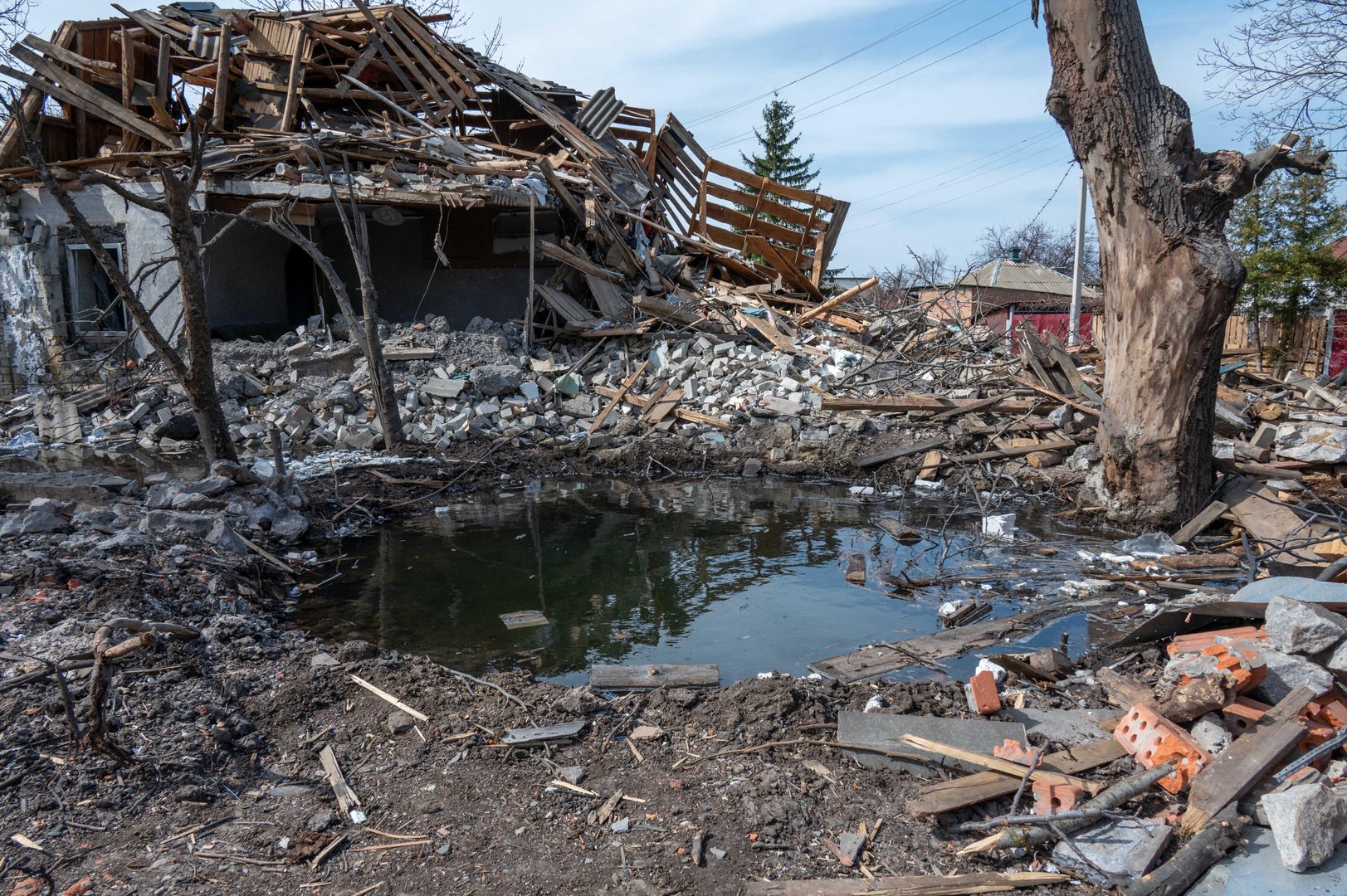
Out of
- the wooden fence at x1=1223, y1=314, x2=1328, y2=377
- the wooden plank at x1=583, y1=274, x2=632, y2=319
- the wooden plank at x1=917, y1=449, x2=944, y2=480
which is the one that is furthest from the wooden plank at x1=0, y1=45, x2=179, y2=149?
the wooden fence at x1=1223, y1=314, x2=1328, y2=377

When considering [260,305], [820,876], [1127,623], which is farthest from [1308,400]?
[260,305]

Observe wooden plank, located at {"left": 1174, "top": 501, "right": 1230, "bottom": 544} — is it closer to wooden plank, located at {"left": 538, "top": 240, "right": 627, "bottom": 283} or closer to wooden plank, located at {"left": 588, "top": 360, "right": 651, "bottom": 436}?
wooden plank, located at {"left": 588, "top": 360, "right": 651, "bottom": 436}

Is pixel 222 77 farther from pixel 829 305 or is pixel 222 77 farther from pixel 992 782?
pixel 992 782

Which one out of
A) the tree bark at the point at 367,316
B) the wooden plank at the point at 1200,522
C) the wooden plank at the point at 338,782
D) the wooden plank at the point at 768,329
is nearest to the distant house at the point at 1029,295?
the wooden plank at the point at 768,329

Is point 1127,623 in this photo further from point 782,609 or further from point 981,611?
point 782,609

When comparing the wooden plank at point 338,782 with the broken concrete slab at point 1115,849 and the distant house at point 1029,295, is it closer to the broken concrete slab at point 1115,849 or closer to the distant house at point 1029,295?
the broken concrete slab at point 1115,849

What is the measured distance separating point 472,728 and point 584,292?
12.5m

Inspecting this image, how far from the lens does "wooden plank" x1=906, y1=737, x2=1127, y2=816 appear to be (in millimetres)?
3285

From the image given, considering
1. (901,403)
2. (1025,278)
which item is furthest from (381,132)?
(1025,278)

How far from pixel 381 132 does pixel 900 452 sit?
1049cm

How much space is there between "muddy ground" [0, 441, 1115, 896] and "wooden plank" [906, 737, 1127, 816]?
66 millimetres

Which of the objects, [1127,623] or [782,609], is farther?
[782,609]

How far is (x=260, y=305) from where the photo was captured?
16.1m

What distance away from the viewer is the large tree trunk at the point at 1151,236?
23.1 ft
